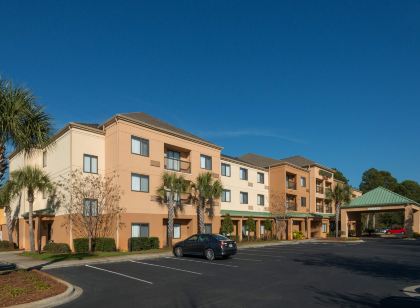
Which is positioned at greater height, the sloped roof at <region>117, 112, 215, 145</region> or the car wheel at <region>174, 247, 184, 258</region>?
the sloped roof at <region>117, 112, 215, 145</region>

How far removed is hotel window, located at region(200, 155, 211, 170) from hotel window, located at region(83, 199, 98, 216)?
11.5 metres

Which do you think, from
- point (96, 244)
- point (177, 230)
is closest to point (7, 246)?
point (96, 244)

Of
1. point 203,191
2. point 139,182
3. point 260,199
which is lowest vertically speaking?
point 260,199

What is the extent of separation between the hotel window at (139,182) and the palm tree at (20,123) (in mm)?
16337

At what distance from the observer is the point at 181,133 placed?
36.6 meters

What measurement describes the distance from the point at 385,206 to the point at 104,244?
123 feet

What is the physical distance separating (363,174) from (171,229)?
303 ft

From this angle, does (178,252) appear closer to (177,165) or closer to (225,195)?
(177,165)

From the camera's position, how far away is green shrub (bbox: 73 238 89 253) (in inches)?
1101

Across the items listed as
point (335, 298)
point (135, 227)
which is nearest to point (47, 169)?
point (135, 227)

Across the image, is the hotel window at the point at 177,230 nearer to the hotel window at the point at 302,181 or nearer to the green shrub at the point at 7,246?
the green shrub at the point at 7,246

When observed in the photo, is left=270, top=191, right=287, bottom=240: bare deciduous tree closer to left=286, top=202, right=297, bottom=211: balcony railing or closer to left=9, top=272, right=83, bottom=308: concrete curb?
left=286, top=202, right=297, bottom=211: balcony railing

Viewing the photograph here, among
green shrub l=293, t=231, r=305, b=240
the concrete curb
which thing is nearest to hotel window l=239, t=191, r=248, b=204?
green shrub l=293, t=231, r=305, b=240

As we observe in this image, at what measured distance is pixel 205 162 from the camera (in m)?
38.7
